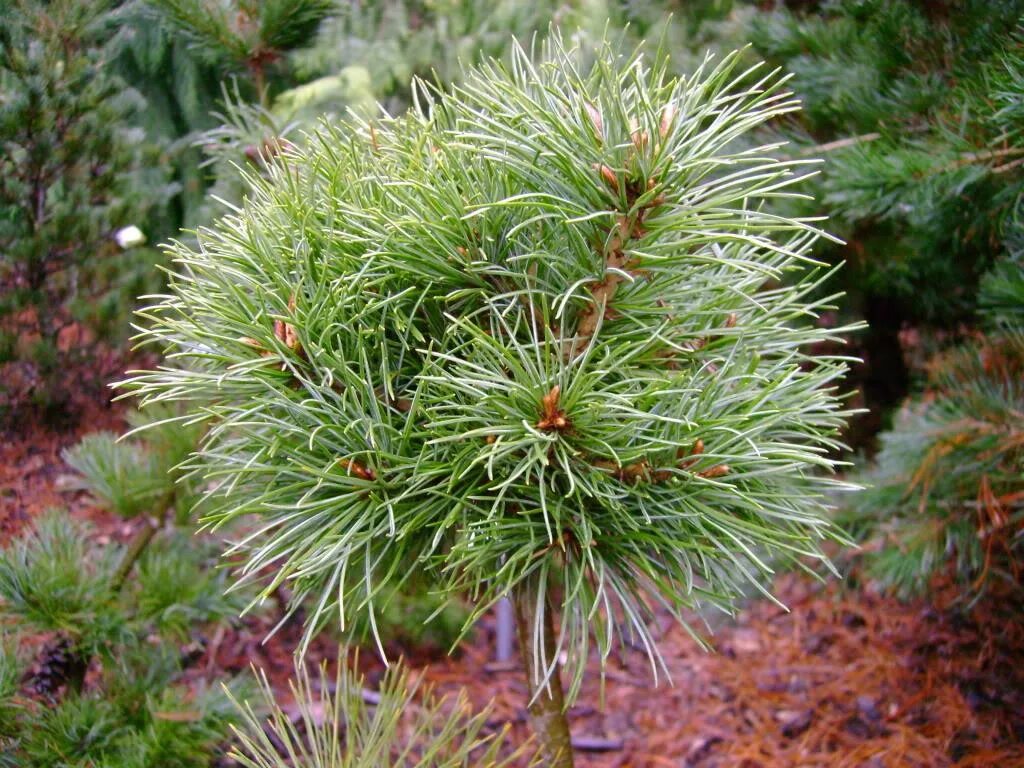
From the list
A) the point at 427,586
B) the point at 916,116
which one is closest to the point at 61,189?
the point at 427,586

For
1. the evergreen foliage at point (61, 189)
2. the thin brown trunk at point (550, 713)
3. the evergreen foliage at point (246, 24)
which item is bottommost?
the thin brown trunk at point (550, 713)

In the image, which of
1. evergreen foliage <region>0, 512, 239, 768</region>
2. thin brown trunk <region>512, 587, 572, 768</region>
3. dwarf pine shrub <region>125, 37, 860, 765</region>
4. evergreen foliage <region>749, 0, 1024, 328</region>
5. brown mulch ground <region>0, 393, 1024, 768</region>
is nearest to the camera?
dwarf pine shrub <region>125, 37, 860, 765</region>

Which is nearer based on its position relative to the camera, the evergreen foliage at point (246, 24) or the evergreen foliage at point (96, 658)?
the evergreen foliage at point (96, 658)

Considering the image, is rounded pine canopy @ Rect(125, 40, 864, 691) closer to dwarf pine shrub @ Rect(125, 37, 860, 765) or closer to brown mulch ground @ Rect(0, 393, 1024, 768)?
dwarf pine shrub @ Rect(125, 37, 860, 765)

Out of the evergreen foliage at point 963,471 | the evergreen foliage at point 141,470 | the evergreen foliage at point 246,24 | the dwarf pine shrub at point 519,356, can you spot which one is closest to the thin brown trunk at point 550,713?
the dwarf pine shrub at point 519,356

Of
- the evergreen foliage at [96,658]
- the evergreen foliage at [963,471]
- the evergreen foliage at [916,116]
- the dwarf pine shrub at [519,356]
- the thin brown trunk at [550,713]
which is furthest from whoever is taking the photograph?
the evergreen foliage at [963,471]

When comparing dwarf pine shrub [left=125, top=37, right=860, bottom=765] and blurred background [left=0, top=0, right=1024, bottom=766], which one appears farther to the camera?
blurred background [left=0, top=0, right=1024, bottom=766]

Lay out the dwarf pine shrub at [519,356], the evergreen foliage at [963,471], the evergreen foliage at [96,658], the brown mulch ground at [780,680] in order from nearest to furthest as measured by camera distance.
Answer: the dwarf pine shrub at [519,356] → the evergreen foliage at [96,658] → the evergreen foliage at [963,471] → the brown mulch ground at [780,680]

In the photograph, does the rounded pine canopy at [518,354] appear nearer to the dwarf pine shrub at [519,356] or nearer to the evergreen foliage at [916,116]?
the dwarf pine shrub at [519,356]

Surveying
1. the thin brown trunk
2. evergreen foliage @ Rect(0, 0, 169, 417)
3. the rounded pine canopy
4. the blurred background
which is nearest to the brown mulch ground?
the blurred background

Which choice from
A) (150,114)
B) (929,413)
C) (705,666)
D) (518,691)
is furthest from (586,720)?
(150,114)
